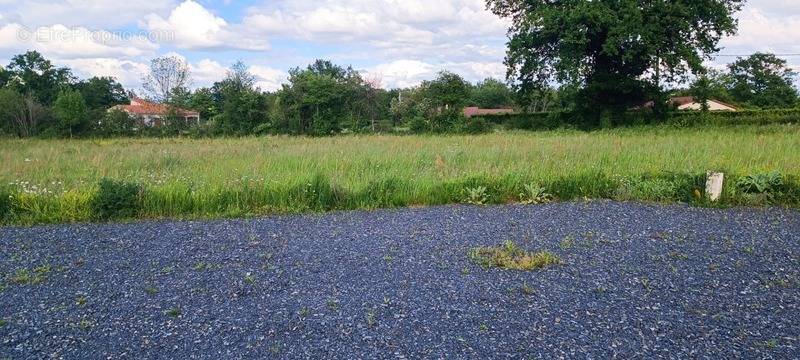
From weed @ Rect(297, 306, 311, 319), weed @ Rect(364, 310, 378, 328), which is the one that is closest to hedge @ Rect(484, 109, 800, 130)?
weed @ Rect(364, 310, 378, 328)

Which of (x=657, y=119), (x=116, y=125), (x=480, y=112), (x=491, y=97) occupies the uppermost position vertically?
(x=491, y=97)

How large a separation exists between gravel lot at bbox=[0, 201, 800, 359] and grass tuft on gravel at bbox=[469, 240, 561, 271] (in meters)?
0.15

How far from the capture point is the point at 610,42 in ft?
75.6

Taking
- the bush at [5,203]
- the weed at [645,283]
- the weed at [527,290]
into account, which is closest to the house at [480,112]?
the bush at [5,203]

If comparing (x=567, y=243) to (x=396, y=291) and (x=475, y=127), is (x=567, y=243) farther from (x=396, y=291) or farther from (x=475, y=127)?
(x=475, y=127)

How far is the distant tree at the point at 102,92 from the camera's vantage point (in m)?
52.5

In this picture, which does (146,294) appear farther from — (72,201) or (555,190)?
(555,190)

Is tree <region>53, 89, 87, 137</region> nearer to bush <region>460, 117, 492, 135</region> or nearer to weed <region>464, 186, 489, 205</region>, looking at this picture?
bush <region>460, 117, 492, 135</region>

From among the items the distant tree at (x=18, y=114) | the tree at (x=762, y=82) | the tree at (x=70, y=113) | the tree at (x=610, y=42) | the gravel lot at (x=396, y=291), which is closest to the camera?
the gravel lot at (x=396, y=291)

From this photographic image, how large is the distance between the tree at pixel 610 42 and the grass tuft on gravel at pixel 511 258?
67.7ft

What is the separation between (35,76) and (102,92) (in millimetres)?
→ 7852

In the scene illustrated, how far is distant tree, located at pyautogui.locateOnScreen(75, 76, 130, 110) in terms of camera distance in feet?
172

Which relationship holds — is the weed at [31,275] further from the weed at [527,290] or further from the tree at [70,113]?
the tree at [70,113]

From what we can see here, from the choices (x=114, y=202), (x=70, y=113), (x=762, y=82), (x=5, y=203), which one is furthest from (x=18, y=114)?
(x=762, y=82)
